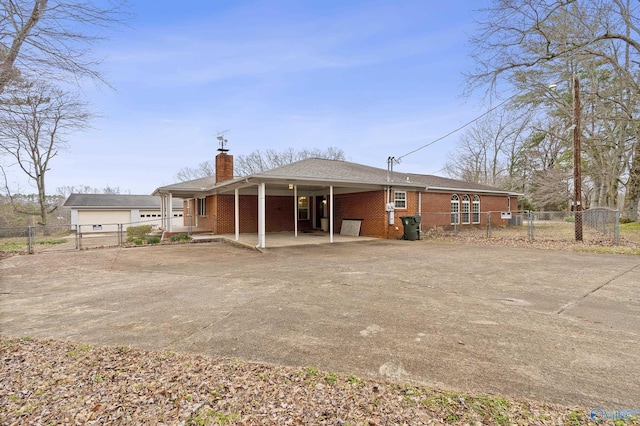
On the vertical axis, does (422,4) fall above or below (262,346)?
above

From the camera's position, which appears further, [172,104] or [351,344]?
[172,104]

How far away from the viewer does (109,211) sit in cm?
2761

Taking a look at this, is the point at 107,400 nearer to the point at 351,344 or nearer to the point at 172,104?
the point at 351,344

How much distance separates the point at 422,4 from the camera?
11.3 m

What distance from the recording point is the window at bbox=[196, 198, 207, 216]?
1869 centimetres

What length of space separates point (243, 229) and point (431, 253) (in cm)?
1028

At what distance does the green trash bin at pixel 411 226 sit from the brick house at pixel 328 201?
53 cm

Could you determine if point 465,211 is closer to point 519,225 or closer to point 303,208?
point 519,225

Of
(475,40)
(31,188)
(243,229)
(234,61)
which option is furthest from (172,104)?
(31,188)

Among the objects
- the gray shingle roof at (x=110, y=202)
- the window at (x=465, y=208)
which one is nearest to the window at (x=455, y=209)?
the window at (x=465, y=208)

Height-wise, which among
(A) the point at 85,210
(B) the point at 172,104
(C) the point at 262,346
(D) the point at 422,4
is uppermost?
(D) the point at 422,4

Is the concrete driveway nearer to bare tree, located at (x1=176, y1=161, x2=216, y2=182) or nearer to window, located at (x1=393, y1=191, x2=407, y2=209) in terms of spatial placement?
window, located at (x1=393, y1=191, x2=407, y2=209)

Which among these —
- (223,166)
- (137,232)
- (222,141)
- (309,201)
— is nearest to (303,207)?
(309,201)

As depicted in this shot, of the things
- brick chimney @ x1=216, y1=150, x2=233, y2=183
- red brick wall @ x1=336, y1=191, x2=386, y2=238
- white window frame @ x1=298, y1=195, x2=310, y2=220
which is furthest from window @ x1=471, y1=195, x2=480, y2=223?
brick chimney @ x1=216, y1=150, x2=233, y2=183
